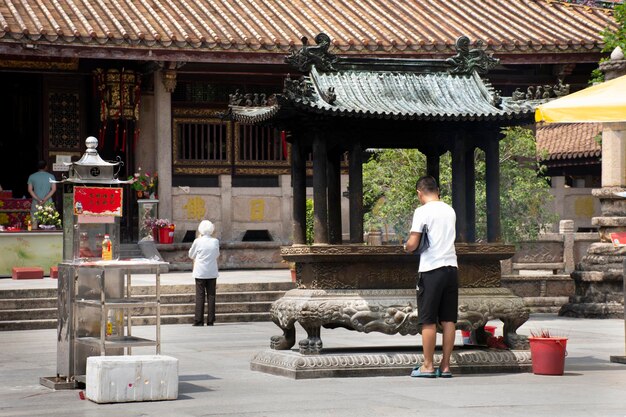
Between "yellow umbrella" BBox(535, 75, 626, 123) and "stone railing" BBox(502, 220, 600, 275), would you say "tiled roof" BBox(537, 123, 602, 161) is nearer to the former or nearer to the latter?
"stone railing" BBox(502, 220, 600, 275)

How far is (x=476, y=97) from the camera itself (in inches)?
490

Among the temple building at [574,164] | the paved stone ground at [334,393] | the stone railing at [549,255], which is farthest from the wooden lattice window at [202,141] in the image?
the paved stone ground at [334,393]

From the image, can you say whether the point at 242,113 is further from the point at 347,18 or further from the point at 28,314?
the point at 347,18

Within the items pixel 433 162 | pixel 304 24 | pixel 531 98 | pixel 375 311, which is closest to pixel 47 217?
pixel 304 24

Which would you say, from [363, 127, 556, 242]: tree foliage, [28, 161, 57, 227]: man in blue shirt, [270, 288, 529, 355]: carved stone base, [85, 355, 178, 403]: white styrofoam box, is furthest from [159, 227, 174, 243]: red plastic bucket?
[85, 355, 178, 403]: white styrofoam box

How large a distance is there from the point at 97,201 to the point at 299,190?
224cm

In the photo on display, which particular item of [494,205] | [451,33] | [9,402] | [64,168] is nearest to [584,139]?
[451,33]

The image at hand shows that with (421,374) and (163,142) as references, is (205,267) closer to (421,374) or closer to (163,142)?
(163,142)

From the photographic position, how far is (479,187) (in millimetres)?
20125

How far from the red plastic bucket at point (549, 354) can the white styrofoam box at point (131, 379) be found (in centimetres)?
334

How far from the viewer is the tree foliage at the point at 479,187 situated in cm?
2000

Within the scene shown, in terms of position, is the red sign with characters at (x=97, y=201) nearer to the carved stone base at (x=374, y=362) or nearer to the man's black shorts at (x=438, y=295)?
Result: the carved stone base at (x=374, y=362)

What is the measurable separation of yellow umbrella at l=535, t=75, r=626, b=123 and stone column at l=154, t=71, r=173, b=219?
44.5 ft

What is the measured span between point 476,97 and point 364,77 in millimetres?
1088
